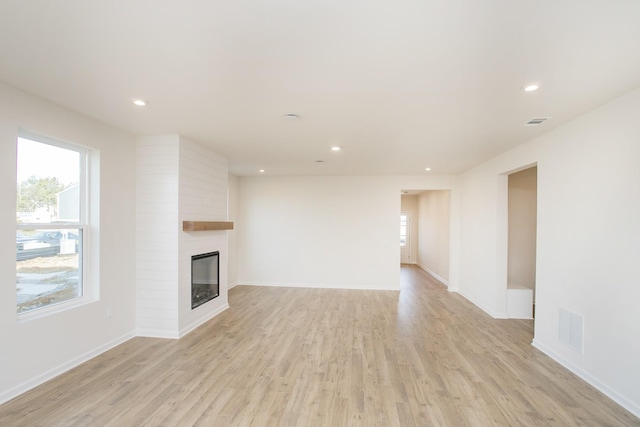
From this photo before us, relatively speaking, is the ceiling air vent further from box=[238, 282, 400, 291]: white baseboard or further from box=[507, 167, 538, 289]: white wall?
box=[238, 282, 400, 291]: white baseboard

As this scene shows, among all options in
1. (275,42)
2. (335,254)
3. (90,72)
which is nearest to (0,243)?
(90,72)

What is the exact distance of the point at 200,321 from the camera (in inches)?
→ 170

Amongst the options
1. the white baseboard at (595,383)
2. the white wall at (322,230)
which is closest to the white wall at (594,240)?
the white baseboard at (595,383)

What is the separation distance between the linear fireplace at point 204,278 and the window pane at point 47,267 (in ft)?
4.33

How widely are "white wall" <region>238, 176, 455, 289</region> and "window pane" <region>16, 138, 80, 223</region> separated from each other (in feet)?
13.1

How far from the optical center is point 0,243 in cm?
240

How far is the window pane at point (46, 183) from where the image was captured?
2.69m

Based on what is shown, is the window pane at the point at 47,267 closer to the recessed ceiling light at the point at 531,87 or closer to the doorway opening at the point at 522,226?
the recessed ceiling light at the point at 531,87

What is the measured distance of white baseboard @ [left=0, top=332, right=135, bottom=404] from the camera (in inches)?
96.9

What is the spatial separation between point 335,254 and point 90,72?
5.49 meters

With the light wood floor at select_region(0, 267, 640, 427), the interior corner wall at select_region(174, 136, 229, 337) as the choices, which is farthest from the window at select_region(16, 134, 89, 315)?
the interior corner wall at select_region(174, 136, 229, 337)

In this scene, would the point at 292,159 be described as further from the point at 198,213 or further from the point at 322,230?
the point at 322,230

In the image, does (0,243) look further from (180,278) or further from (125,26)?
(125,26)

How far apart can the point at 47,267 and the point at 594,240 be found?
17.8ft
